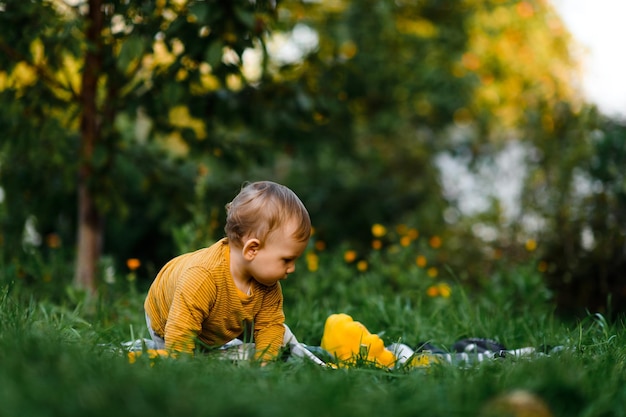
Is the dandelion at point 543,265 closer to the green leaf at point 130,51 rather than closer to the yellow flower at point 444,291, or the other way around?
the yellow flower at point 444,291

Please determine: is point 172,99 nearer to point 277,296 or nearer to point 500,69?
point 277,296

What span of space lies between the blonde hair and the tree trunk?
1.79m

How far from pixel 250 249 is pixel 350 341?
556 millimetres

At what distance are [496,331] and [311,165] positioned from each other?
364 centimetres

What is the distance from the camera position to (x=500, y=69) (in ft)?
30.8

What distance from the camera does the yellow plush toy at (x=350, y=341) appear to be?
2.81 meters

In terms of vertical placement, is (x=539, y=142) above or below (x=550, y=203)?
above

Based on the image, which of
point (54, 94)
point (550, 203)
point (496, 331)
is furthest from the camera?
point (550, 203)

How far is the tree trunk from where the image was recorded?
13.9 feet

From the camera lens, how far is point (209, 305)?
8.91 ft

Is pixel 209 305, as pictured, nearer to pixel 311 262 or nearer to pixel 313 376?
pixel 313 376

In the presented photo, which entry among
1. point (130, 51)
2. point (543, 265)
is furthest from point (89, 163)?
point (543, 265)

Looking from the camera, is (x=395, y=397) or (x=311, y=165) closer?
(x=395, y=397)

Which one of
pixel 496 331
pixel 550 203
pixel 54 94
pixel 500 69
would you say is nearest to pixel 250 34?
pixel 54 94
